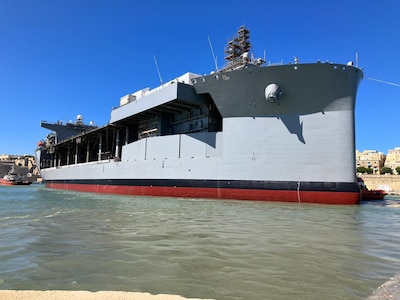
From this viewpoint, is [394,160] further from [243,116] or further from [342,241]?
[342,241]

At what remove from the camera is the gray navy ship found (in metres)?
16.2

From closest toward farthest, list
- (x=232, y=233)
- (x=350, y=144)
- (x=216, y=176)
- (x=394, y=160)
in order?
(x=232, y=233)
(x=350, y=144)
(x=216, y=176)
(x=394, y=160)

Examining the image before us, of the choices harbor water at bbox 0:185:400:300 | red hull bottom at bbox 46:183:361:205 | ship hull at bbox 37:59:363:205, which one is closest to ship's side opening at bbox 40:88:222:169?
ship hull at bbox 37:59:363:205

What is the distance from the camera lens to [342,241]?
6812 mm

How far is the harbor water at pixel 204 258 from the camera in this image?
387cm

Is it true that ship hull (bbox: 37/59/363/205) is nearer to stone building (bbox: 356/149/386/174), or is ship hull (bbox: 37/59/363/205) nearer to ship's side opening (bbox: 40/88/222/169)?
ship's side opening (bbox: 40/88/222/169)

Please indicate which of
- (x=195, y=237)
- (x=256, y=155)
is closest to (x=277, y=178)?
(x=256, y=155)

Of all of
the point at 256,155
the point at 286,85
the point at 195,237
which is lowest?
the point at 195,237

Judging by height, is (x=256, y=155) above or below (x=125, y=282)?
above

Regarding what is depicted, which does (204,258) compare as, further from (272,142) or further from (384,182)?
(384,182)

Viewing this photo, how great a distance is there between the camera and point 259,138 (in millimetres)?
17594

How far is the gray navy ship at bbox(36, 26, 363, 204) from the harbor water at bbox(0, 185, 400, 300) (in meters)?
7.54

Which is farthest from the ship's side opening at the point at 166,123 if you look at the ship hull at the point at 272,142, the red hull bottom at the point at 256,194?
the red hull bottom at the point at 256,194

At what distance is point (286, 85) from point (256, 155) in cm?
421
